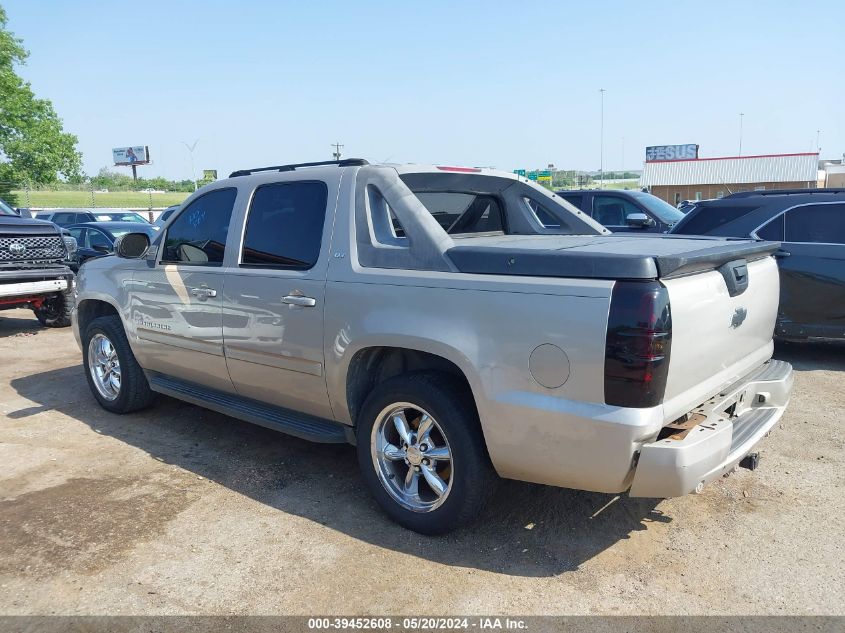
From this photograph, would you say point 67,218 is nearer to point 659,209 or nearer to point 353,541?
point 659,209

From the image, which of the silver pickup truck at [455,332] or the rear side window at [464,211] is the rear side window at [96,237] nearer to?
the silver pickup truck at [455,332]

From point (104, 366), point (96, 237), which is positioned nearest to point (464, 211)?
point (104, 366)

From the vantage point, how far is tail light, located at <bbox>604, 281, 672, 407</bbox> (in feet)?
8.78

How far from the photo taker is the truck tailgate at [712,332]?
2.82 m

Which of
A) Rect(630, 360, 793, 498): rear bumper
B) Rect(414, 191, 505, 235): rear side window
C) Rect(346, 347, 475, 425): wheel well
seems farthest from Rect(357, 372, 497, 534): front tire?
Rect(414, 191, 505, 235): rear side window

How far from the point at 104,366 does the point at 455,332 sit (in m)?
3.85

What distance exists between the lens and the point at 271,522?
371 centimetres

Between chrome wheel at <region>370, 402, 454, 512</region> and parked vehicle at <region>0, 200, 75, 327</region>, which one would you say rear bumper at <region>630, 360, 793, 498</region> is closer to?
chrome wheel at <region>370, 402, 454, 512</region>

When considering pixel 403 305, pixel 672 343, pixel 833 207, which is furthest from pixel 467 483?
pixel 833 207

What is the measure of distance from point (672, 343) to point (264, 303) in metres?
2.37

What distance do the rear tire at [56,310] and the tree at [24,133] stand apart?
32028mm

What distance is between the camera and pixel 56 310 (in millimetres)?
10117

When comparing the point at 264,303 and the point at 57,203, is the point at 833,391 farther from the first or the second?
the point at 57,203

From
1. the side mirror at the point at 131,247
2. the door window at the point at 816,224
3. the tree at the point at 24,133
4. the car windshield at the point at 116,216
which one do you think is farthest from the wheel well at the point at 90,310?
the tree at the point at 24,133
